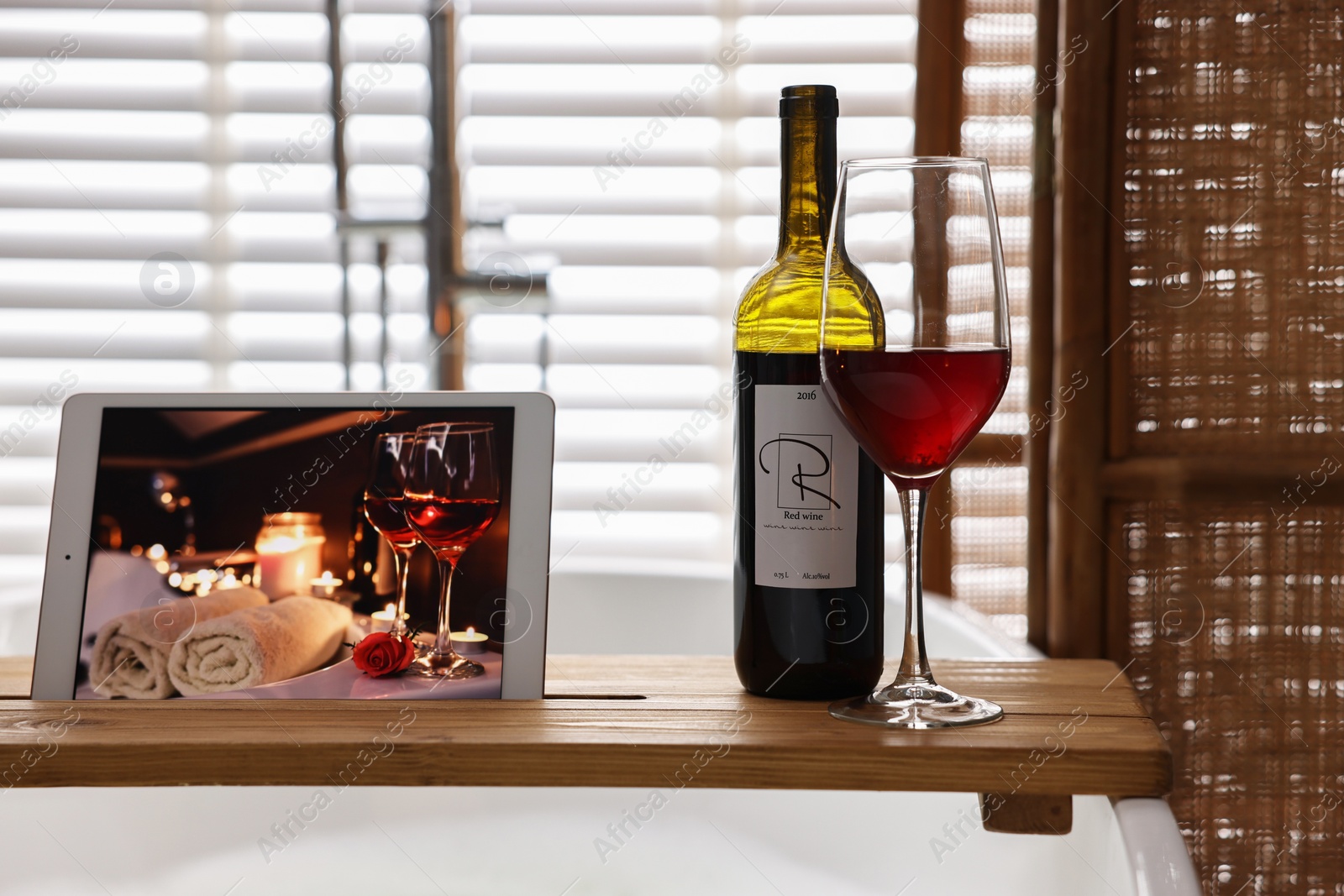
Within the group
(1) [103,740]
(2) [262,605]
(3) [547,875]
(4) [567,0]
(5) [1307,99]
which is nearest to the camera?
(1) [103,740]

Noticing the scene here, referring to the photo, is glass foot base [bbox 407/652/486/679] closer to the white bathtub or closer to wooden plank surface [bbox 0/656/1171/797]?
wooden plank surface [bbox 0/656/1171/797]

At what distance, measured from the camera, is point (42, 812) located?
Answer: 948mm

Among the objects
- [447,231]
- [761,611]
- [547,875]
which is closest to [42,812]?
[547,875]

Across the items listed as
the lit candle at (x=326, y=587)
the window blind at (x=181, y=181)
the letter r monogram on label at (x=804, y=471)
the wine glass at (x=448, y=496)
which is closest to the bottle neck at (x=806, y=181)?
the letter r monogram on label at (x=804, y=471)

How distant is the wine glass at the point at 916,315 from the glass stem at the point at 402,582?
26 cm

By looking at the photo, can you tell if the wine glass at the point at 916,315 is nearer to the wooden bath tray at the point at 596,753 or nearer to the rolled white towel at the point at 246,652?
the wooden bath tray at the point at 596,753

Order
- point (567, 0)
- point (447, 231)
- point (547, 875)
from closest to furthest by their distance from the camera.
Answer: point (547, 875), point (447, 231), point (567, 0)

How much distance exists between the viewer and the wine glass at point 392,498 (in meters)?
0.66

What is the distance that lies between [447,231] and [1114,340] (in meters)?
0.97

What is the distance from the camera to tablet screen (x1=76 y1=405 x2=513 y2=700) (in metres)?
0.63

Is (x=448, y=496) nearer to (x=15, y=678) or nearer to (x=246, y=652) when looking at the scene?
(x=246, y=652)

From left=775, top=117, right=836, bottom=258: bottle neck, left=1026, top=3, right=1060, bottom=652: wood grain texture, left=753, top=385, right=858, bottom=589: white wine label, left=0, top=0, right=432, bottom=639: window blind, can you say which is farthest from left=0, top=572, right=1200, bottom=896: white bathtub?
left=0, top=0, right=432, bottom=639: window blind

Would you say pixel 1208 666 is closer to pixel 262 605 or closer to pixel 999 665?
pixel 999 665

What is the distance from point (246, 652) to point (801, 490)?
1.04 feet
